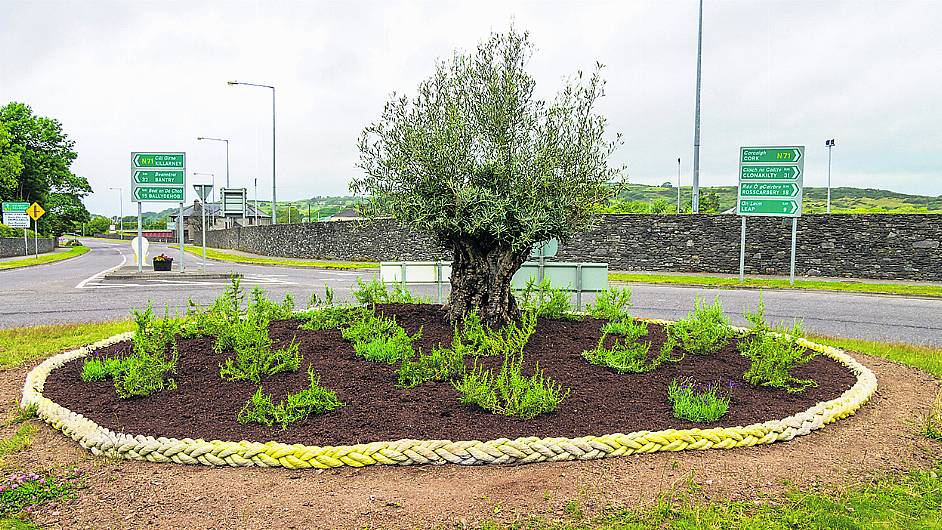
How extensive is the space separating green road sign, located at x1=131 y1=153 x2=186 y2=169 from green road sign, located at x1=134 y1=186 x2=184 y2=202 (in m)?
0.80

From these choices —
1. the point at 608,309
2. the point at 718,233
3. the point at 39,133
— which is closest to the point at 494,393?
the point at 608,309

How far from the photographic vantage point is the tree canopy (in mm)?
55938

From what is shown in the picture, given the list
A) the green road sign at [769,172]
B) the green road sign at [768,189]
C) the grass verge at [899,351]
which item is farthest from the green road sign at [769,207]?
the grass verge at [899,351]

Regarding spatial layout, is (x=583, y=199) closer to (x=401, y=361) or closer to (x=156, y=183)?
(x=401, y=361)

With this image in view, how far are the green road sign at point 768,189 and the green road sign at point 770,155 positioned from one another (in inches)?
25.5

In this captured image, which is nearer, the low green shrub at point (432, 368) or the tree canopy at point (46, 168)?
the low green shrub at point (432, 368)

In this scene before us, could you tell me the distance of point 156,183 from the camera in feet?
78.6

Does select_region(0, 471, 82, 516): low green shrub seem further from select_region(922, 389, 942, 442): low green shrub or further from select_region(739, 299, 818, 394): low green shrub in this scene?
select_region(922, 389, 942, 442): low green shrub

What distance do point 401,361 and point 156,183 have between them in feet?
69.9

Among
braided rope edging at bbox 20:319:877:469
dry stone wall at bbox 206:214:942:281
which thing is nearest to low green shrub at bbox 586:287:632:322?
braided rope edging at bbox 20:319:877:469

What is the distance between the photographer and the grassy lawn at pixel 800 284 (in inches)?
697

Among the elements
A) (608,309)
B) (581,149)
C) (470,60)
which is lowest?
(608,309)

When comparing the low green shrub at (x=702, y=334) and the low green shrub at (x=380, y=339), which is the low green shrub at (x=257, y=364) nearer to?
the low green shrub at (x=380, y=339)

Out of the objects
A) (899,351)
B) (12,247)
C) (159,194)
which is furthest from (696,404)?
(12,247)
